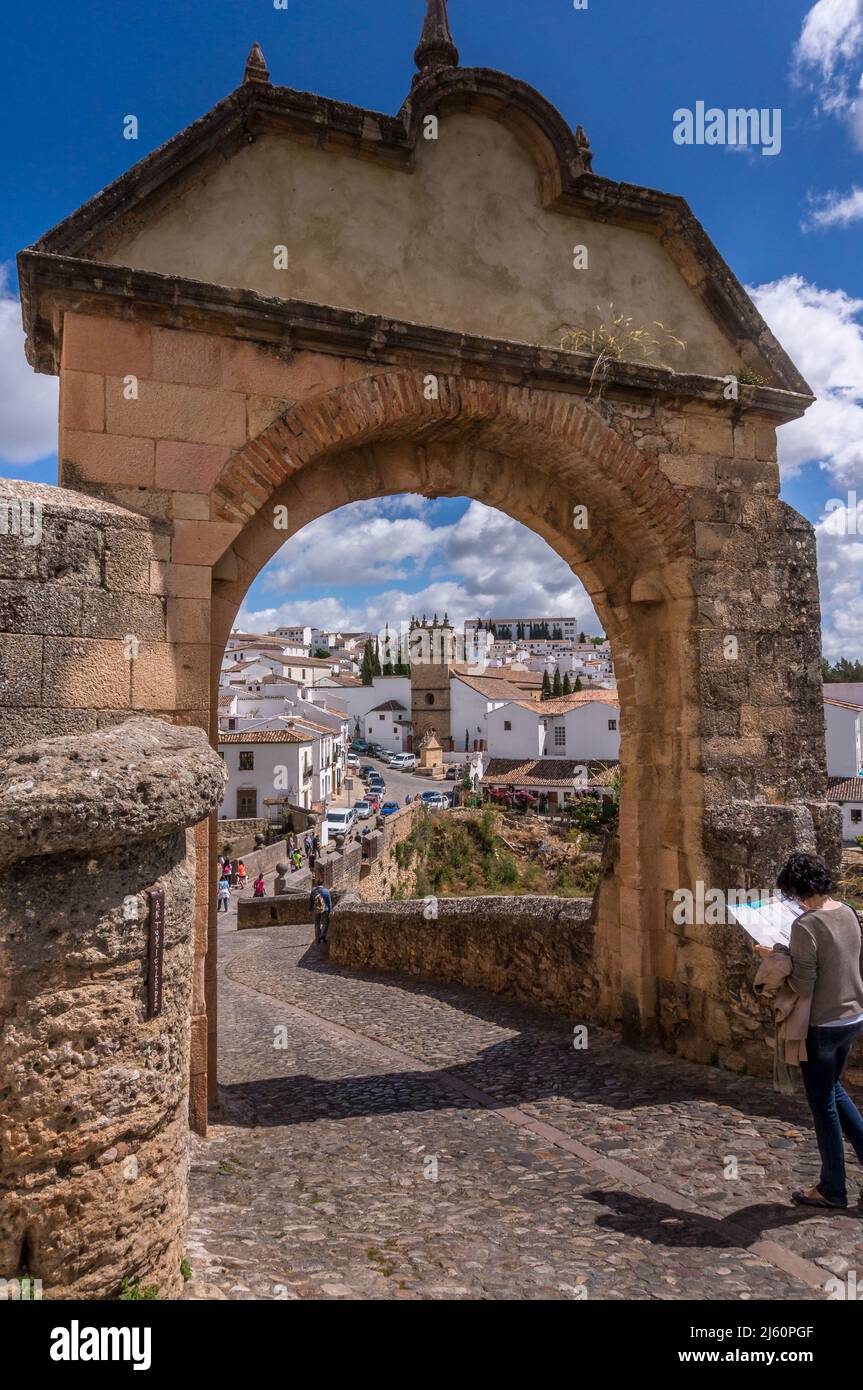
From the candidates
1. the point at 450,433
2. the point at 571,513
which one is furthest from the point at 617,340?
the point at 450,433

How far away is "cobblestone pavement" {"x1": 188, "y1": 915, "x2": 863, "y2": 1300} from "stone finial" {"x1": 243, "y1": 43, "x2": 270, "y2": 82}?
236 inches

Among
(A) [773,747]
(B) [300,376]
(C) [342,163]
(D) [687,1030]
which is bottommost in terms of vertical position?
(D) [687,1030]

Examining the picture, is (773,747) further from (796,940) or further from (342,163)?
(342,163)

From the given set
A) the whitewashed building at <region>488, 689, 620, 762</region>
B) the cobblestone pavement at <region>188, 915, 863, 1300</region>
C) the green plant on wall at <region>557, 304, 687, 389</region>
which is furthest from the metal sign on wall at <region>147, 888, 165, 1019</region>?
the whitewashed building at <region>488, 689, 620, 762</region>

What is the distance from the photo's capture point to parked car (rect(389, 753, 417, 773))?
5814cm

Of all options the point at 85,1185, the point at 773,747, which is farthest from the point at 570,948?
the point at 85,1185

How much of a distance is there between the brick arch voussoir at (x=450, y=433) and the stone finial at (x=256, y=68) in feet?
6.02

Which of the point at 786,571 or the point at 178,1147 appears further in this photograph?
the point at 786,571

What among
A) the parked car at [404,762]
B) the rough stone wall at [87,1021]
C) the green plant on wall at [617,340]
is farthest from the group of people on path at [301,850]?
the parked car at [404,762]

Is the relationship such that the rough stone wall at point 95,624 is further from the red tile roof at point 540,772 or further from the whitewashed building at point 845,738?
the whitewashed building at point 845,738

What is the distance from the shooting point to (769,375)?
661cm

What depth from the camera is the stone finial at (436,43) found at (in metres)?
5.96

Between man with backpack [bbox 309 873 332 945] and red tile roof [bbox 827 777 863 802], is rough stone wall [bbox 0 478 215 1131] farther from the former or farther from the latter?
red tile roof [bbox 827 777 863 802]

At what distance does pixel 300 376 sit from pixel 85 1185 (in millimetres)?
4243
